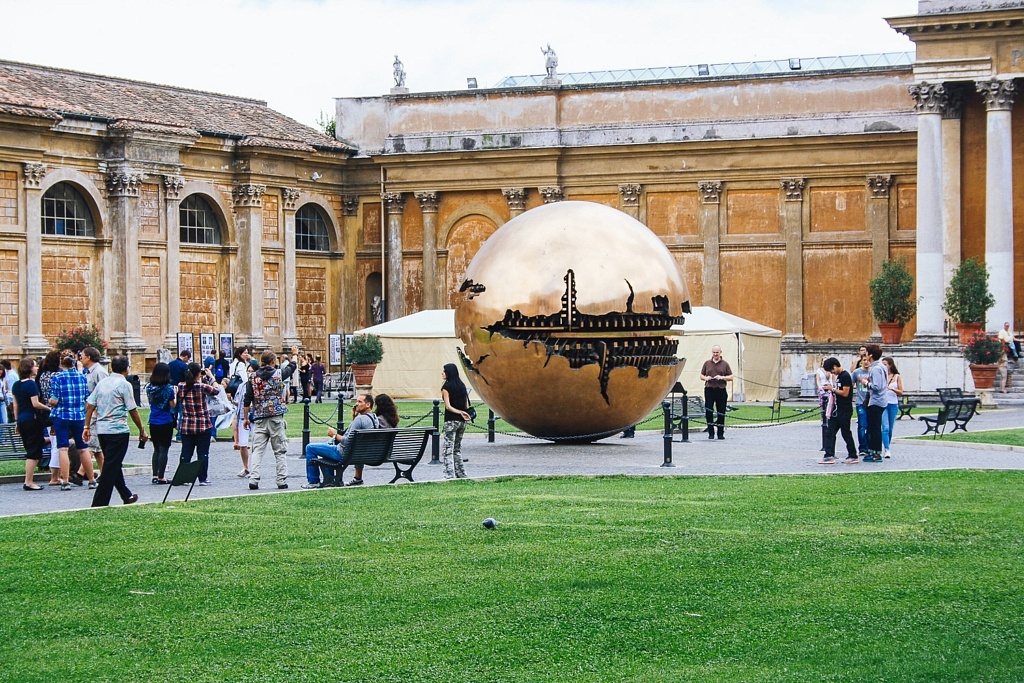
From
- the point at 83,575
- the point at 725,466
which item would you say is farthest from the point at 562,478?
the point at 83,575

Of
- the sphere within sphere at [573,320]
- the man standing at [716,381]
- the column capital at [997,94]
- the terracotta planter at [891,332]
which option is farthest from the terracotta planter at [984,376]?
the sphere within sphere at [573,320]

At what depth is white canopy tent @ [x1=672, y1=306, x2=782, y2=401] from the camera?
3969 centimetres

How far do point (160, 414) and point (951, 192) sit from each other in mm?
28118

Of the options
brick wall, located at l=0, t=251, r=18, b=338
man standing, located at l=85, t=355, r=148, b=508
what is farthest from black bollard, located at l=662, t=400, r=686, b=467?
brick wall, located at l=0, t=251, r=18, b=338

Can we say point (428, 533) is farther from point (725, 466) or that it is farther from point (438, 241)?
point (438, 241)

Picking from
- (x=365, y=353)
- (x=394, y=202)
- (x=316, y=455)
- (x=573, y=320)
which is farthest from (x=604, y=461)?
(x=394, y=202)

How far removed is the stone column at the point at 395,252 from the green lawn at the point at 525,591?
3667 centimetres

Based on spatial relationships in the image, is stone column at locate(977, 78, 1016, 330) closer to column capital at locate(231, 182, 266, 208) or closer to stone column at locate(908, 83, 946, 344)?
stone column at locate(908, 83, 946, 344)

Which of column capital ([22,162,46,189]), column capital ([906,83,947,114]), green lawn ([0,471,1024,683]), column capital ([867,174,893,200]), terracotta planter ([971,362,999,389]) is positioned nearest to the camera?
green lawn ([0,471,1024,683])

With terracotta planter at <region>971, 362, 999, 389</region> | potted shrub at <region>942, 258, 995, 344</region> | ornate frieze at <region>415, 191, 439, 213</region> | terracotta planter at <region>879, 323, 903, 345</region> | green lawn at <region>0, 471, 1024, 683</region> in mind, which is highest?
ornate frieze at <region>415, 191, 439, 213</region>

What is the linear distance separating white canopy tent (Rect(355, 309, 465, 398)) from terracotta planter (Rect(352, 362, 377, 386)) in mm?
274

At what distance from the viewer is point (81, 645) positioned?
32.4ft

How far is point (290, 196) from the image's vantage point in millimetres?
50781

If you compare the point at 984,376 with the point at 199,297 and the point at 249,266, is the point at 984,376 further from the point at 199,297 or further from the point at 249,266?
the point at 199,297
